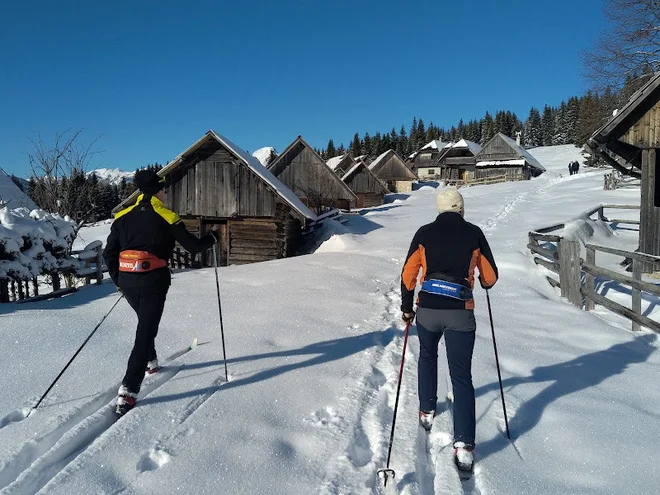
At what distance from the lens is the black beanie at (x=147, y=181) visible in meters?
3.88

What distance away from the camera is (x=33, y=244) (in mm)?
8727

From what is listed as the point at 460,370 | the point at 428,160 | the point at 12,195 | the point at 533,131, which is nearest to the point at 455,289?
the point at 460,370

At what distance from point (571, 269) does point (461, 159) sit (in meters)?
57.4

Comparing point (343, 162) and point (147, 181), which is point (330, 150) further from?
point (147, 181)

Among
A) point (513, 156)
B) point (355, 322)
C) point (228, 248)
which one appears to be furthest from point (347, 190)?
point (513, 156)

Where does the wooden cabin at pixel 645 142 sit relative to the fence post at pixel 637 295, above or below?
above

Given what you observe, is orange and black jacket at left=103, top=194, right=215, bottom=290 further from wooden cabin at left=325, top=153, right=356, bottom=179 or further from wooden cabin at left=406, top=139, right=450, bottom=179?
wooden cabin at left=406, top=139, right=450, bottom=179

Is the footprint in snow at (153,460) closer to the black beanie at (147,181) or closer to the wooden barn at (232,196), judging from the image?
the black beanie at (147,181)

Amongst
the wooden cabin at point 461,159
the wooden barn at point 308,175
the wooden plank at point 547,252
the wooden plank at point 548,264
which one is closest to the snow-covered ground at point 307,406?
the wooden plank at point 548,264

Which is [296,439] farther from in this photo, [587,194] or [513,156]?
[513,156]

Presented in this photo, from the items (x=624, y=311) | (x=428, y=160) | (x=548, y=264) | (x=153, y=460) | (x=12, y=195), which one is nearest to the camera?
(x=153, y=460)

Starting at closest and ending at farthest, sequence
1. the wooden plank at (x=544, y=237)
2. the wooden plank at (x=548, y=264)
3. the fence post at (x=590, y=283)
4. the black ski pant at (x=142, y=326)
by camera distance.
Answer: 1. the black ski pant at (x=142, y=326)
2. the fence post at (x=590, y=283)
3. the wooden plank at (x=548, y=264)
4. the wooden plank at (x=544, y=237)

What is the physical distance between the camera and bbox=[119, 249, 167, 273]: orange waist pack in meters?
3.78

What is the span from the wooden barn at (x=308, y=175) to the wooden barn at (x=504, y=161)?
35943 millimetres
